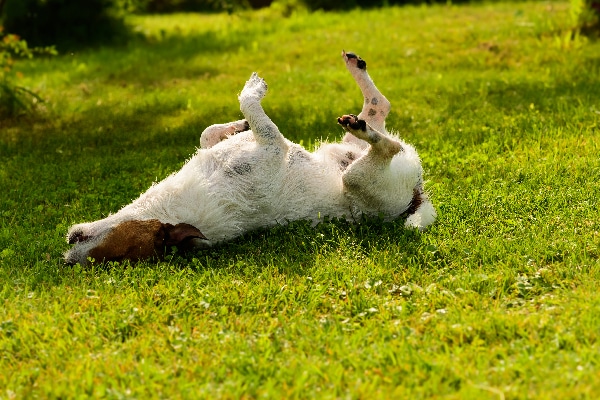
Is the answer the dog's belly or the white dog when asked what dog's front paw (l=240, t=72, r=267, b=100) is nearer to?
the white dog

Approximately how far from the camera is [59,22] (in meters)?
12.0

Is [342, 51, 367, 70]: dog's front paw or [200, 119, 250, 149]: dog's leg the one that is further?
[342, 51, 367, 70]: dog's front paw

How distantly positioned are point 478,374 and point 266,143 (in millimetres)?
2131

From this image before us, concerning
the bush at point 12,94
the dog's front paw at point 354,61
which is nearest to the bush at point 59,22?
the bush at point 12,94

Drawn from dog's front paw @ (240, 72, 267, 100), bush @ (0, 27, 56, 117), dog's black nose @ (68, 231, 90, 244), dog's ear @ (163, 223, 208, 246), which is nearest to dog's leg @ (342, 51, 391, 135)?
dog's front paw @ (240, 72, 267, 100)

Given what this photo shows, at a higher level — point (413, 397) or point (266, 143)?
point (266, 143)

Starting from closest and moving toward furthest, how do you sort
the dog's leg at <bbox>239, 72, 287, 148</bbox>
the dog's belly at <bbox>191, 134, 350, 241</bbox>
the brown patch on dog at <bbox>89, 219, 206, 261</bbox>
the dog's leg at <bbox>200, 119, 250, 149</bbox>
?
the brown patch on dog at <bbox>89, 219, 206, 261</bbox>
the dog's belly at <bbox>191, 134, 350, 241</bbox>
the dog's leg at <bbox>239, 72, 287, 148</bbox>
the dog's leg at <bbox>200, 119, 250, 149</bbox>

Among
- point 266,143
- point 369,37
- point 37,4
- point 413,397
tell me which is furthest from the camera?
point 37,4

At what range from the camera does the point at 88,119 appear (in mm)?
7887

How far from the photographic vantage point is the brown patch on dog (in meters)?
4.25

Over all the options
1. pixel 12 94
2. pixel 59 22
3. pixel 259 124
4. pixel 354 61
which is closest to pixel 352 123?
pixel 259 124

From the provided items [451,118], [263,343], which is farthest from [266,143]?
[451,118]

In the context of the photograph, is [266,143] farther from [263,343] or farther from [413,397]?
[413,397]

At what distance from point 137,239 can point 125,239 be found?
0.06 m
